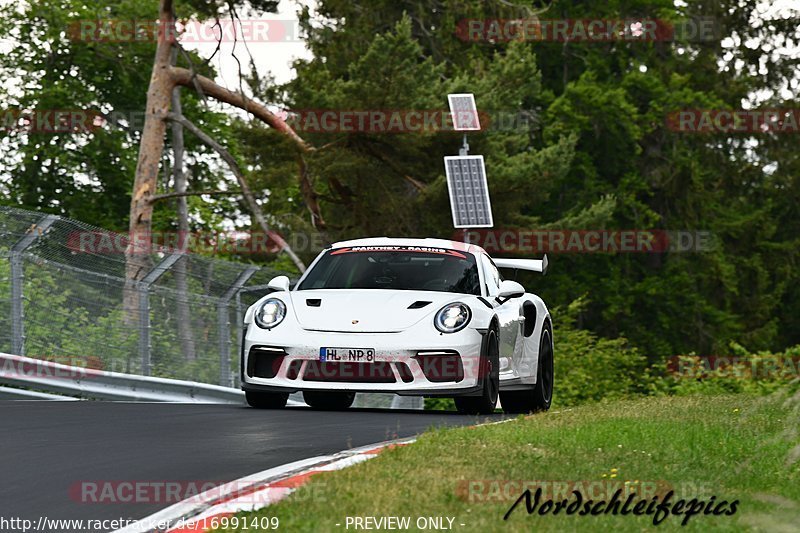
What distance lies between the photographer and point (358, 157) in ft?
125

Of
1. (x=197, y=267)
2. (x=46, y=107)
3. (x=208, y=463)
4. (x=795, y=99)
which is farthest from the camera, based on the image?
(x=795, y=99)

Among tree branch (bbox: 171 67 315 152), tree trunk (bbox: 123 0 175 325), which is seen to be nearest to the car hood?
tree trunk (bbox: 123 0 175 325)

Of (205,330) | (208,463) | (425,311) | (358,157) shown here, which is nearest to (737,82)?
(358,157)

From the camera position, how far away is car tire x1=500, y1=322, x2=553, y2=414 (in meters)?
15.0

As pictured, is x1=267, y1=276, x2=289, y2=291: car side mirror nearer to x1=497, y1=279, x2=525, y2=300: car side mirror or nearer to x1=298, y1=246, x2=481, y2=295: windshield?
x1=298, y1=246, x2=481, y2=295: windshield

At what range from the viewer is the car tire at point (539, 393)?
1501cm

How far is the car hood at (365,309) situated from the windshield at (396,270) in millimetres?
435

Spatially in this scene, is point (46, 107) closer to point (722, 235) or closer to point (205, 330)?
point (722, 235)

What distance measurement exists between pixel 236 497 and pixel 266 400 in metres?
6.95

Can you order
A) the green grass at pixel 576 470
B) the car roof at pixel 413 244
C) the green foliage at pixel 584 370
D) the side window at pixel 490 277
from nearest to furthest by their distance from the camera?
the green grass at pixel 576 470 → the side window at pixel 490 277 → the car roof at pixel 413 244 → the green foliage at pixel 584 370

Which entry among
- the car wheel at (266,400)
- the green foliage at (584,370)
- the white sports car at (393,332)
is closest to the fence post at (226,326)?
the white sports car at (393,332)

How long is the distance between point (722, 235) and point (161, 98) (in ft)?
99.5

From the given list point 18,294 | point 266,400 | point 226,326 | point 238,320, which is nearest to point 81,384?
point 18,294

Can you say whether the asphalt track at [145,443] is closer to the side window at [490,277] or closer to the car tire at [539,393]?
the car tire at [539,393]
